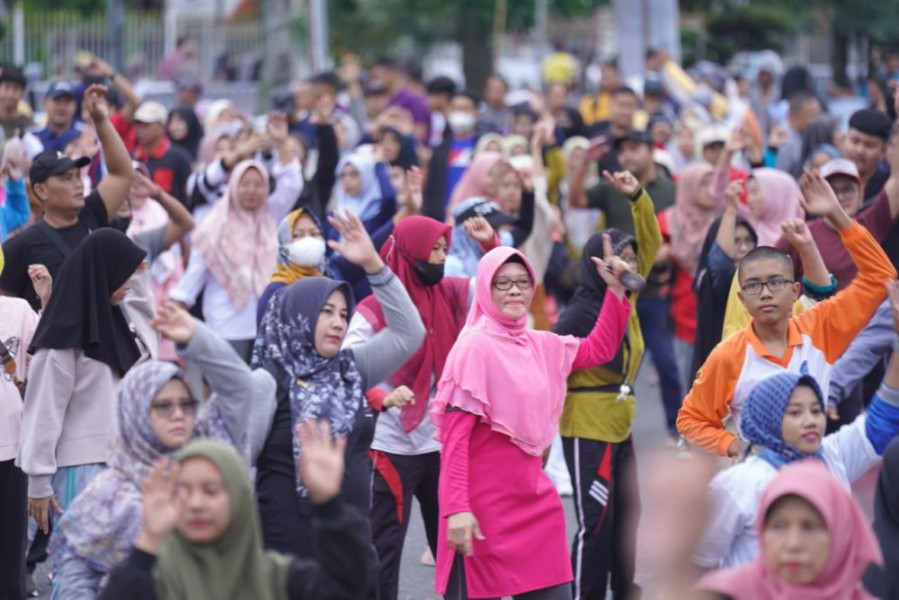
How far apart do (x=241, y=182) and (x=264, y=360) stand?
453cm

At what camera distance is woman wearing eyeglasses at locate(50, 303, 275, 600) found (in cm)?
510

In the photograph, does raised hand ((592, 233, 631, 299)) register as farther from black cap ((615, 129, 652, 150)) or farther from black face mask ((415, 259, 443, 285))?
black cap ((615, 129, 652, 150))

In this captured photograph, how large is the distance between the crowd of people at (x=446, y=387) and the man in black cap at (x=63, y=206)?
0.01 m

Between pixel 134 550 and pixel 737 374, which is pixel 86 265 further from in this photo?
pixel 737 374

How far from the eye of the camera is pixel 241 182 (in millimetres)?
10273

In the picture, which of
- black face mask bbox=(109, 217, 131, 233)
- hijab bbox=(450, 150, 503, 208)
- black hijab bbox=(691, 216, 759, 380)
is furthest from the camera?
hijab bbox=(450, 150, 503, 208)

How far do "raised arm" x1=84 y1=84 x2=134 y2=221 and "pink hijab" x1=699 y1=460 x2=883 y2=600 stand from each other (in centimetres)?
468

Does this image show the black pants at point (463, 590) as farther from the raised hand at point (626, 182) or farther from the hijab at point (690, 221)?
the hijab at point (690, 221)

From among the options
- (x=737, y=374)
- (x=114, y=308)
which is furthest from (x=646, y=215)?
(x=114, y=308)

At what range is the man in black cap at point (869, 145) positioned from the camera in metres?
10.0

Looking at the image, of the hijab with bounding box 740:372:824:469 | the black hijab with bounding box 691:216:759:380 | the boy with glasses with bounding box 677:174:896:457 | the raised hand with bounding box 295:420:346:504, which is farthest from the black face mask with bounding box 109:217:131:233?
the hijab with bounding box 740:372:824:469

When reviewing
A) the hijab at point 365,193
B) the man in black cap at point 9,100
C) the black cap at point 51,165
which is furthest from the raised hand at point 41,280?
the man in black cap at point 9,100

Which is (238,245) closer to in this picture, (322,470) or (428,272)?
(428,272)

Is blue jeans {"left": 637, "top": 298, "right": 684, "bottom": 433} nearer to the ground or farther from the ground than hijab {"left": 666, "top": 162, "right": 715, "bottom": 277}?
nearer to the ground
